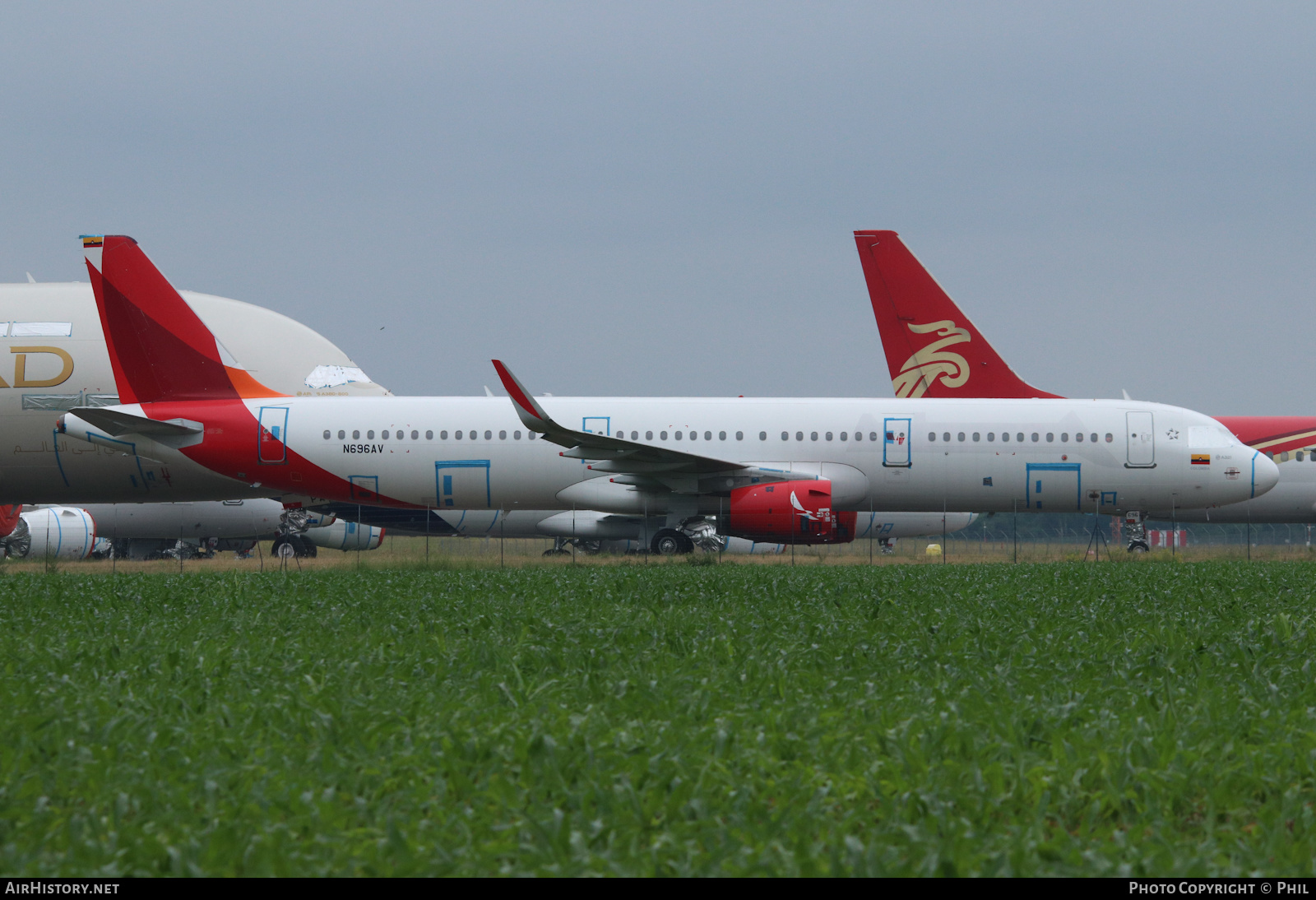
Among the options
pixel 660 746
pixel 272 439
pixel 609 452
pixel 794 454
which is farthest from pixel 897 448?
pixel 660 746

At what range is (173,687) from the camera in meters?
6.38

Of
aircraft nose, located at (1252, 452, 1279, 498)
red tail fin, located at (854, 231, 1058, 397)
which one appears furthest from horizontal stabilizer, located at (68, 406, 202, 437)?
aircraft nose, located at (1252, 452, 1279, 498)

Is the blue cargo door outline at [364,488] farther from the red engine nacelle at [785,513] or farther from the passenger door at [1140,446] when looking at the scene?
the passenger door at [1140,446]

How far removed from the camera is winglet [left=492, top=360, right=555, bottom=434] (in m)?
20.4

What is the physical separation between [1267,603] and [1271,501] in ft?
72.4

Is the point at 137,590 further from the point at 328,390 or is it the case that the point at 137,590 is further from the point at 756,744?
the point at 328,390

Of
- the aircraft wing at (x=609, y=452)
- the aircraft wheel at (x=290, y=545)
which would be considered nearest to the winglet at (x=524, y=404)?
the aircraft wing at (x=609, y=452)

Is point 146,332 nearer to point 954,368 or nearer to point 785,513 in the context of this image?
point 785,513

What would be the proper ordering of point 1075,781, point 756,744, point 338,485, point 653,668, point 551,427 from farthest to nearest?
point 338,485 → point 551,427 → point 653,668 → point 756,744 → point 1075,781

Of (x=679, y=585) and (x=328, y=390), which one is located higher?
(x=328, y=390)

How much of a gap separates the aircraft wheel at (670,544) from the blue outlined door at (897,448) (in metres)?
4.45

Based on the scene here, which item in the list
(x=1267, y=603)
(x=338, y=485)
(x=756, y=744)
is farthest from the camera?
(x=338, y=485)

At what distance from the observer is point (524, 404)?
69.1ft

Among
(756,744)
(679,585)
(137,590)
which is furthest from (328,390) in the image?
(756,744)
